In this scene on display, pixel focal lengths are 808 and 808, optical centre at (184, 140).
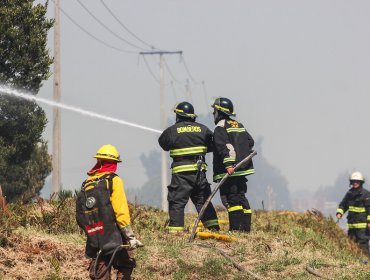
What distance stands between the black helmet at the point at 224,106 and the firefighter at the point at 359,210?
232 inches

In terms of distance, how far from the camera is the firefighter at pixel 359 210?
61.2 ft

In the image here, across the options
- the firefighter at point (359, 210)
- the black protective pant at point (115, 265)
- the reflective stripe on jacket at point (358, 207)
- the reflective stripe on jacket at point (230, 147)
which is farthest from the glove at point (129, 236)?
the reflective stripe on jacket at point (358, 207)

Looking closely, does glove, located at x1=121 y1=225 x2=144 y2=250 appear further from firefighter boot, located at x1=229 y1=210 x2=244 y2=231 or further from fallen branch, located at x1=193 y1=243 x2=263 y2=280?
firefighter boot, located at x1=229 y1=210 x2=244 y2=231

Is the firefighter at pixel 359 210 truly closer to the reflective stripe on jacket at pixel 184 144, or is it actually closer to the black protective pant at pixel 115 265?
the reflective stripe on jacket at pixel 184 144

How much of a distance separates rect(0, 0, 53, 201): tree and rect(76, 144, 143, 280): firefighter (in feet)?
38.1

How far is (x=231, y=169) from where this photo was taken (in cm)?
1307

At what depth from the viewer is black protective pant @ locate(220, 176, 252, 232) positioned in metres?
13.7

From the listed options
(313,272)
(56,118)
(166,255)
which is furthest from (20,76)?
(313,272)

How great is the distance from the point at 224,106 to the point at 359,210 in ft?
20.9

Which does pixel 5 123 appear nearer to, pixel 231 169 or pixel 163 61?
pixel 231 169

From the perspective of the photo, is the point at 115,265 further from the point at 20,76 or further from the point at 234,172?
the point at 20,76

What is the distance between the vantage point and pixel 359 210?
18719 mm

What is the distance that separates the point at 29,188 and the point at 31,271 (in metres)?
12.3

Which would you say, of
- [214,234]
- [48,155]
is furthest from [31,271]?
[48,155]
